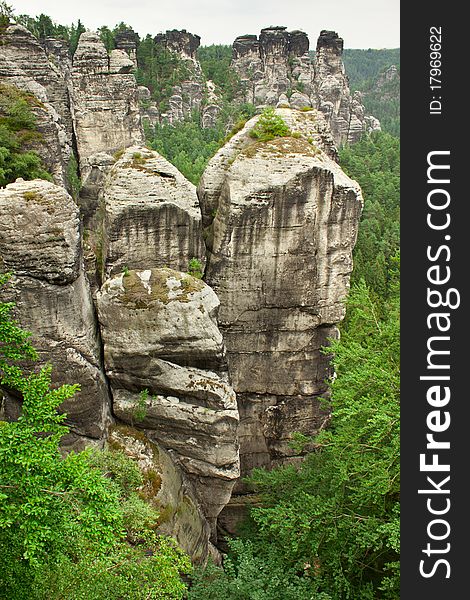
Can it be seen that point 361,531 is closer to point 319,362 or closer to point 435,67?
point 319,362

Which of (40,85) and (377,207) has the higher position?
(40,85)

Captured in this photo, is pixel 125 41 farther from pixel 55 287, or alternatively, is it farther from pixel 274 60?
pixel 55 287

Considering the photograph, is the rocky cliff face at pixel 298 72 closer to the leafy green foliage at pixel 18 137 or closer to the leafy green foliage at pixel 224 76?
the leafy green foliage at pixel 224 76

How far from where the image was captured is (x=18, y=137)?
2220 centimetres

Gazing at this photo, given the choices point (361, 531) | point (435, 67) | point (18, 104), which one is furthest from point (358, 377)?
point (18, 104)

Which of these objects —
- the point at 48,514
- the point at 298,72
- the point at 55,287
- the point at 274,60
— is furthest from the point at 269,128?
the point at 274,60

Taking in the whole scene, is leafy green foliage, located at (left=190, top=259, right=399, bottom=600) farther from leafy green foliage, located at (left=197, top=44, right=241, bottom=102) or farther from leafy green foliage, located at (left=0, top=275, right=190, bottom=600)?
leafy green foliage, located at (left=197, top=44, right=241, bottom=102)

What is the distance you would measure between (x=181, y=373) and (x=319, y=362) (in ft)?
17.8

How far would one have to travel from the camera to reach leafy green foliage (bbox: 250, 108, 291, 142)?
16.2m

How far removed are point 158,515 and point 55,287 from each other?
19.2ft

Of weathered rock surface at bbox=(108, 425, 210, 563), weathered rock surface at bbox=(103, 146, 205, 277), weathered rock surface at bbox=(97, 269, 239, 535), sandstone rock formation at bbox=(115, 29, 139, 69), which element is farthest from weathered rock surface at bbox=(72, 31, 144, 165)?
weathered rock surface at bbox=(108, 425, 210, 563)

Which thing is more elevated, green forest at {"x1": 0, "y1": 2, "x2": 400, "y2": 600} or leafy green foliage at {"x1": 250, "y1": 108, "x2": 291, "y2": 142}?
leafy green foliage at {"x1": 250, "y1": 108, "x2": 291, "y2": 142}

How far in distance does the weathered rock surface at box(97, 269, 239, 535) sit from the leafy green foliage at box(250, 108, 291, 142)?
5277 millimetres

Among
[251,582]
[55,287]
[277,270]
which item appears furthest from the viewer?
[277,270]
